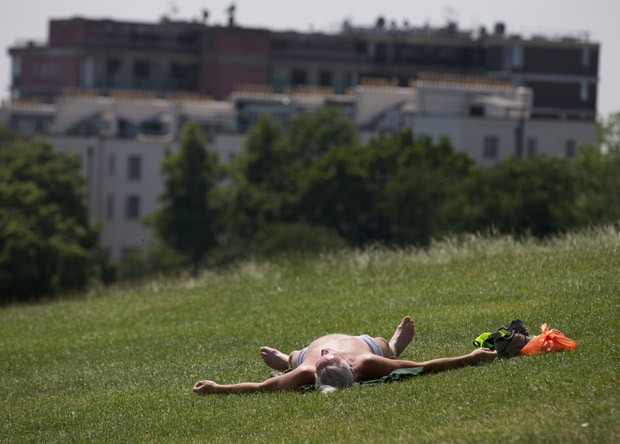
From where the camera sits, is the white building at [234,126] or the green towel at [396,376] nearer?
the green towel at [396,376]

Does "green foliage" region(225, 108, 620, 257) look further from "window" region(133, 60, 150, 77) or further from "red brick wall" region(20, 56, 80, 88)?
"red brick wall" region(20, 56, 80, 88)

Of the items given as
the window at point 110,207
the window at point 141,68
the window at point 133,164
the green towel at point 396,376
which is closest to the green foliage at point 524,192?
the window at point 133,164

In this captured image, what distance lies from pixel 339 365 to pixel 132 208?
380 feet

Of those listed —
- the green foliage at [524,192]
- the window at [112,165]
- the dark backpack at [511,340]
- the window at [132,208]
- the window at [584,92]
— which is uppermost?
the dark backpack at [511,340]

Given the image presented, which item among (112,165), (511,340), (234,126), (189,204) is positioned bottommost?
(189,204)

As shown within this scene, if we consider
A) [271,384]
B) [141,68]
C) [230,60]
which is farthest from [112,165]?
[271,384]

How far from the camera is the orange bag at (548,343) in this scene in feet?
52.6

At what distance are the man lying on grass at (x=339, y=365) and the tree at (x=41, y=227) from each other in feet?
123

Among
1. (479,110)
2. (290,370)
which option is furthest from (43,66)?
(290,370)

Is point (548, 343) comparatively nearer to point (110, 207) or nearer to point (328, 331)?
point (328, 331)

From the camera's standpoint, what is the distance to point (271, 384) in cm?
1645

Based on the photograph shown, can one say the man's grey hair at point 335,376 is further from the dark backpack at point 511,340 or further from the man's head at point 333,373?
the dark backpack at point 511,340

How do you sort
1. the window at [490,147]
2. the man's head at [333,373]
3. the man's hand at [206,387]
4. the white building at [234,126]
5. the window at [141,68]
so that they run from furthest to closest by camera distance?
the window at [141,68] < the white building at [234,126] < the window at [490,147] < the man's hand at [206,387] < the man's head at [333,373]

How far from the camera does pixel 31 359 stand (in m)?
22.3
